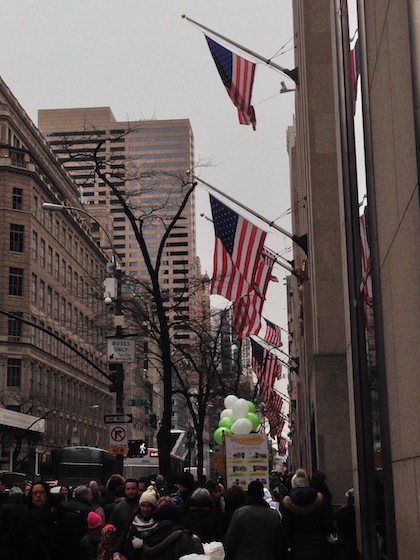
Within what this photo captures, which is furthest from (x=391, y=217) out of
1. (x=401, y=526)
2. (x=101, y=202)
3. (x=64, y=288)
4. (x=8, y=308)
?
(x=101, y=202)

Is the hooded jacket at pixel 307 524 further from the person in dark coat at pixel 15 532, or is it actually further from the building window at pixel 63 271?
the building window at pixel 63 271

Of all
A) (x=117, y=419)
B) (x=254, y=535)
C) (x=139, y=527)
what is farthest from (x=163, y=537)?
(x=117, y=419)

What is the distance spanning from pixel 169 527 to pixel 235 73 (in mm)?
13838

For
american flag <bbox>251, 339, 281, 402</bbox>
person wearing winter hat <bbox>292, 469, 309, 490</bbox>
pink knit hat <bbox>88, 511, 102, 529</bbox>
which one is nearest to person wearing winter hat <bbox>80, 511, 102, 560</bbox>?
pink knit hat <bbox>88, 511, 102, 529</bbox>

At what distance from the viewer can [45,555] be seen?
33.9ft

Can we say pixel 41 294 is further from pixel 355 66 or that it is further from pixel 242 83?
pixel 355 66

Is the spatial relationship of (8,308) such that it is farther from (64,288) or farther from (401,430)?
(401,430)

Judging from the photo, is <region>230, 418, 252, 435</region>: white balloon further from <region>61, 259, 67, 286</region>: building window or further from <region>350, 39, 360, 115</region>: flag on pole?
<region>61, 259, 67, 286</region>: building window

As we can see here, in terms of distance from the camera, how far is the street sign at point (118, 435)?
2427 centimetres

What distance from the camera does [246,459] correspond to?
22094 mm

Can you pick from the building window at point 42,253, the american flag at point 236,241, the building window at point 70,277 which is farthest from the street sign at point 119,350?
the building window at point 70,277

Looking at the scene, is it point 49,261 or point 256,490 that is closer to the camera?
point 256,490

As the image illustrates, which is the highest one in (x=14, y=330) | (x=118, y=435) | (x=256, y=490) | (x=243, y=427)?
(x=14, y=330)

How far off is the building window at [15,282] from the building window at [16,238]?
192cm
